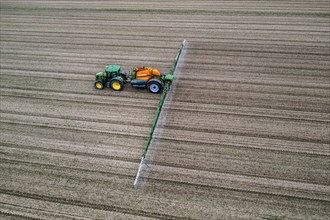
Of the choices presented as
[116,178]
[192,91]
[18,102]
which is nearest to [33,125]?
[18,102]

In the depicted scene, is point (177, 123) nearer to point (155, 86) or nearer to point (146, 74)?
point (155, 86)

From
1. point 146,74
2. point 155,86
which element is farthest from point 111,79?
point 155,86

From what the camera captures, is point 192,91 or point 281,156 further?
point 192,91

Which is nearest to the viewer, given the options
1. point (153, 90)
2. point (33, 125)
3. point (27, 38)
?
point (33, 125)

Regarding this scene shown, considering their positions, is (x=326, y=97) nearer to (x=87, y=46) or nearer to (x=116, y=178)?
(x=116, y=178)

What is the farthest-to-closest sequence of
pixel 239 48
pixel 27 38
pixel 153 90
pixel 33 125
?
pixel 27 38 < pixel 239 48 < pixel 153 90 < pixel 33 125

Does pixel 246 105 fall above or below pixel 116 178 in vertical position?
above
